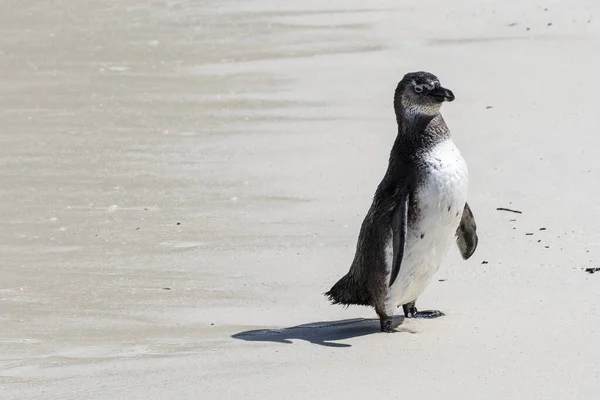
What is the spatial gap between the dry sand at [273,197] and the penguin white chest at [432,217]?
0.71 feet

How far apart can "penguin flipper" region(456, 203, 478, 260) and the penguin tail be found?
0.53 m

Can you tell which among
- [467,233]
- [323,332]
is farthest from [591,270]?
[323,332]

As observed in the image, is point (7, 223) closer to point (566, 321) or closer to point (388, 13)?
point (566, 321)

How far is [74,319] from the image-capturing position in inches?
227

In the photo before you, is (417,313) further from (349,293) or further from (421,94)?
(421,94)

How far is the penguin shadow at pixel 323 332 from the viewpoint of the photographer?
5.22 metres

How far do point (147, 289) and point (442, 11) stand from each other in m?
6.91

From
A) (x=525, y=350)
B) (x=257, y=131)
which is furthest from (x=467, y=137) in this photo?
(x=525, y=350)

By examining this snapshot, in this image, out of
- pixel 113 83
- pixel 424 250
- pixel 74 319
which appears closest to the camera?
pixel 424 250

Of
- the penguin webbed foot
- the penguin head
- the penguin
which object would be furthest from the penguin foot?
the penguin head

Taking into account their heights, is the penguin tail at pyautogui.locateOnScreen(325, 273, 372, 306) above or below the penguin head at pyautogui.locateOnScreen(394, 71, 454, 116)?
below

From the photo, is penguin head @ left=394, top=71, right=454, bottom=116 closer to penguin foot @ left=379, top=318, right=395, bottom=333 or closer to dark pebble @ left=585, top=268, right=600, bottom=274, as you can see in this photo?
penguin foot @ left=379, top=318, right=395, bottom=333

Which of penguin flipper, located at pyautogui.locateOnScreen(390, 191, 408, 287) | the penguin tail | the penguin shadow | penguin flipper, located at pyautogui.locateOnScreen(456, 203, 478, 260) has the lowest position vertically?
the penguin shadow

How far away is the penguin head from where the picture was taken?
536 centimetres
